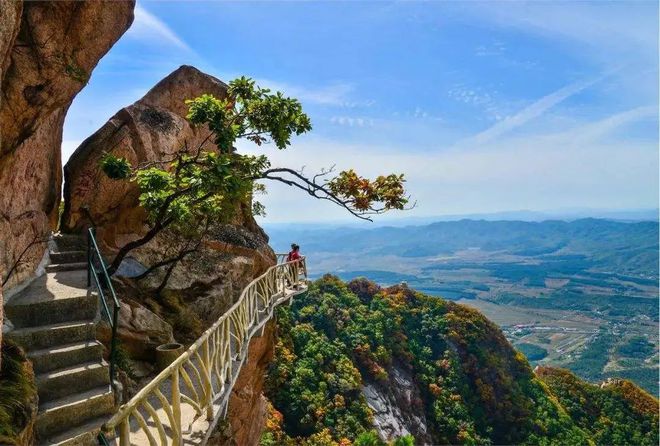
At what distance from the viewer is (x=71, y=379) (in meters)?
6.55

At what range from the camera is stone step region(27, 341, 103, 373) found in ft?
21.6

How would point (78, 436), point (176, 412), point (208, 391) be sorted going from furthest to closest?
A: 1. point (208, 391)
2. point (78, 436)
3. point (176, 412)

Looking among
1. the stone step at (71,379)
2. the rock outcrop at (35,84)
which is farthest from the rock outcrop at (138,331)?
the stone step at (71,379)

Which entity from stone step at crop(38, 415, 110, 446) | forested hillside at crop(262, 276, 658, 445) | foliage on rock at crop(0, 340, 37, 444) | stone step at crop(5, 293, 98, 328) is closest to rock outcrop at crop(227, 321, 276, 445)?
stone step at crop(5, 293, 98, 328)

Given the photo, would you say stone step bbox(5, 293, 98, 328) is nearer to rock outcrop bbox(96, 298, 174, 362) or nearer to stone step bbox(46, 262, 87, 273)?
rock outcrop bbox(96, 298, 174, 362)

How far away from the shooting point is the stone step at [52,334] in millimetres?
6828

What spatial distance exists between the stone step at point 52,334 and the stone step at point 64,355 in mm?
Result: 124

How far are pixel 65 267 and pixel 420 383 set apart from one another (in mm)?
42995

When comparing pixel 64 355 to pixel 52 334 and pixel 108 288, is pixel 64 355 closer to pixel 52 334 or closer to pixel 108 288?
pixel 52 334

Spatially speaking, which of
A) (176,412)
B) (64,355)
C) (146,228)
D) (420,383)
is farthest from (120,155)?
(420,383)

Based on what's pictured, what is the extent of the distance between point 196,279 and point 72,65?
746 centimetres

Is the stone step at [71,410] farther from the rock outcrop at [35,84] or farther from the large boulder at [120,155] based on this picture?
the large boulder at [120,155]

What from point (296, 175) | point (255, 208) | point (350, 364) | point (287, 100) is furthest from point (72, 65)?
point (350, 364)

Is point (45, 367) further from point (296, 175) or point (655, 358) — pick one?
point (655, 358)
